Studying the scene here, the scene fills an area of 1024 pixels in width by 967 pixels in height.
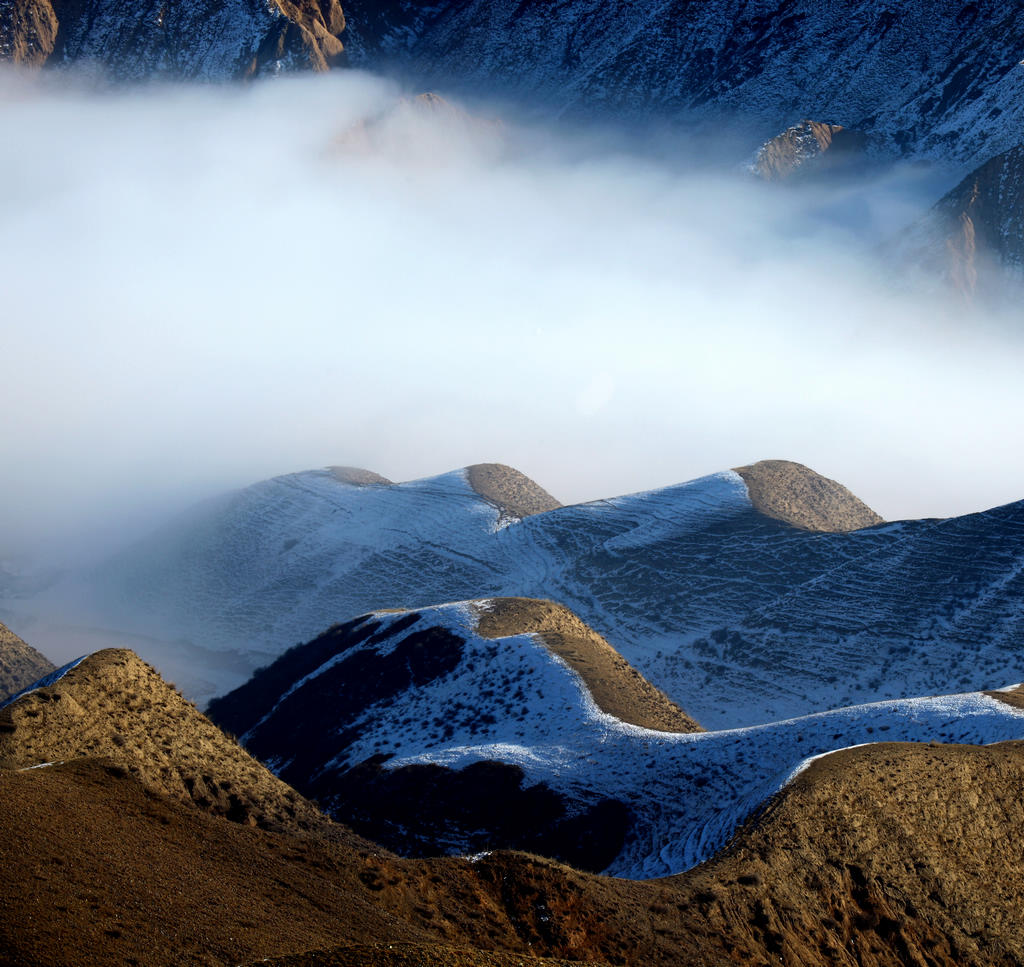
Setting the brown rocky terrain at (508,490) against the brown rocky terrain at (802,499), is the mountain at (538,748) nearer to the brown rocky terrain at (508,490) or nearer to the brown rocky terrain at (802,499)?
the brown rocky terrain at (802,499)

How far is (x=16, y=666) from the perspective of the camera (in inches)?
2343

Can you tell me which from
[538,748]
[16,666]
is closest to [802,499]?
[538,748]

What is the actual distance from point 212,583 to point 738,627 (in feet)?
152

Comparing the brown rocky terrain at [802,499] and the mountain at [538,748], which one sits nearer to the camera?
the mountain at [538,748]

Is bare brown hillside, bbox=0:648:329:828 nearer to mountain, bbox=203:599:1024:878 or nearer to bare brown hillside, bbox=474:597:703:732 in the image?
mountain, bbox=203:599:1024:878

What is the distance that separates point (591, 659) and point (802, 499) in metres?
44.7

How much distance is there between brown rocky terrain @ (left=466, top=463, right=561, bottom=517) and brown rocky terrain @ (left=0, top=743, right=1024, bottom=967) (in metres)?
63.1

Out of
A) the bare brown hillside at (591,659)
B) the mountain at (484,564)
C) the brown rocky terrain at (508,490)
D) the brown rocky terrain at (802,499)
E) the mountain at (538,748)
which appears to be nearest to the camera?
the mountain at (538,748)

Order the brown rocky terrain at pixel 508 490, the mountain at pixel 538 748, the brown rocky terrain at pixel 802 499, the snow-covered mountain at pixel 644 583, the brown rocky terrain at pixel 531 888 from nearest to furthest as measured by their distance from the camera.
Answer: the brown rocky terrain at pixel 531 888 → the mountain at pixel 538 748 → the snow-covered mountain at pixel 644 583 → the brown rocky terrain at pixel 802 499 → the brown rocky terrain at pixel 508 490

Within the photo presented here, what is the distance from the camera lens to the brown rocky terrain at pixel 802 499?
80.2 metres

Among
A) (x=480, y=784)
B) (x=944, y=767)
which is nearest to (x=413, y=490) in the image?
(x=480, y=784)

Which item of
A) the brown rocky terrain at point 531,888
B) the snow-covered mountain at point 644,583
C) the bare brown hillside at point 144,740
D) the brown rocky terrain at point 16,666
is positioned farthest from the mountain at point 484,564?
the bare brown hillside at point 144,740

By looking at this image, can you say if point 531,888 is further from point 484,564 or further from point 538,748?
point 484,564

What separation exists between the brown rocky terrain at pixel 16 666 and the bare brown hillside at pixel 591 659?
79.4 ft
